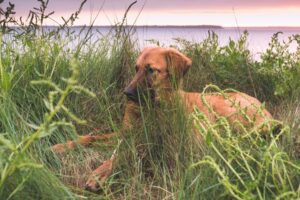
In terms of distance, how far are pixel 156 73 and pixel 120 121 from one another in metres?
0.52

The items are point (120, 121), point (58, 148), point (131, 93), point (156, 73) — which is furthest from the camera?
point (120, 121)

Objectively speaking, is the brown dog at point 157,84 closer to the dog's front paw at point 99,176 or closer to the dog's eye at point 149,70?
the dog's eye at point 149,70

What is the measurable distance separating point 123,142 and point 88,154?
0.39 meters

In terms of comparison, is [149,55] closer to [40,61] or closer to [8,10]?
[40,61]

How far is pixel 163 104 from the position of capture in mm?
4109

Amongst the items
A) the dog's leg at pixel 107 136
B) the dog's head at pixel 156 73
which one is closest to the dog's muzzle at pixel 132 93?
the dog's head at pixel 156 73

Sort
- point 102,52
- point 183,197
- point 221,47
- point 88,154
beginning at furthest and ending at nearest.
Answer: point 221,47 < point 102,52 < point 88,154 < point 183,197

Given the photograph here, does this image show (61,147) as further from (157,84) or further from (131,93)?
(157,84)

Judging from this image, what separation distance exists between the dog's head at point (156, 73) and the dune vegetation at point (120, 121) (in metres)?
0.32

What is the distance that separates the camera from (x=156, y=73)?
4.76 metres

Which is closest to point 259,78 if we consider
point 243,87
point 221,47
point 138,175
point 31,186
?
point 243,87

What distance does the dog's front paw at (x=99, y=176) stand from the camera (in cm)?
357

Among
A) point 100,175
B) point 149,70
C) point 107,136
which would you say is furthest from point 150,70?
point 100,175

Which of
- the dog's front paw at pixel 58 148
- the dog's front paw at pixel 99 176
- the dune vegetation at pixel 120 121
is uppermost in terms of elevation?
the dune vegetation at pixel 120 121
